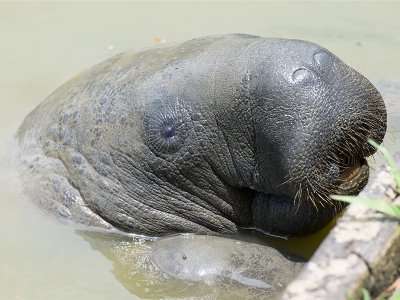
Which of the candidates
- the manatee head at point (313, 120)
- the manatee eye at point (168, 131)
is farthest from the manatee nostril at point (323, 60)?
the manatee eye at point (168, 131)

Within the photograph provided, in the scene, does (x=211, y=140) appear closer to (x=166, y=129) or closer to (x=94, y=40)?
(x=166, y=129)

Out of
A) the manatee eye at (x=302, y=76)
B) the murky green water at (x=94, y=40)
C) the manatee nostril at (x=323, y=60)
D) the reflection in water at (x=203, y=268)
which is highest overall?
the manatee nostril at (x=323, y=60)

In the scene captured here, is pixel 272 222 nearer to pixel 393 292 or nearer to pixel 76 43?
pixel 393 292

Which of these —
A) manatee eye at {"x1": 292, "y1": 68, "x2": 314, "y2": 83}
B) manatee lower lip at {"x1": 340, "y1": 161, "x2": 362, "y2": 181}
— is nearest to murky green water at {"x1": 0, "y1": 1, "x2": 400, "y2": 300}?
manatee lower lip at {"x1": 340, "y1": 161, "x2": 362, "y2": 181}

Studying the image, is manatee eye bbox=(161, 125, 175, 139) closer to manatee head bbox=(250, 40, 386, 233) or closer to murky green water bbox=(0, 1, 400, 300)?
manatee head bbox=(250, 40, 386, 233)

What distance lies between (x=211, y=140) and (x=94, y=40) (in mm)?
4549

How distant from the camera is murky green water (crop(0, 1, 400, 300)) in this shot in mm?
5316

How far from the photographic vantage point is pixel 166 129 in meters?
4.86

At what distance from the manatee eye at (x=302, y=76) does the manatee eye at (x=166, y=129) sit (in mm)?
828

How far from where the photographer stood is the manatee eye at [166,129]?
4.80 meters

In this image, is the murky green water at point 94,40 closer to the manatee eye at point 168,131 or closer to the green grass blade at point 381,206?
the manatee eye at point 168,131

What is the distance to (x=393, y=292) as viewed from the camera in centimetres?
317

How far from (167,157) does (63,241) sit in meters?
1.05

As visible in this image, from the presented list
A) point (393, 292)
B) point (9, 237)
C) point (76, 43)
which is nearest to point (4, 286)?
point (9, 237)
